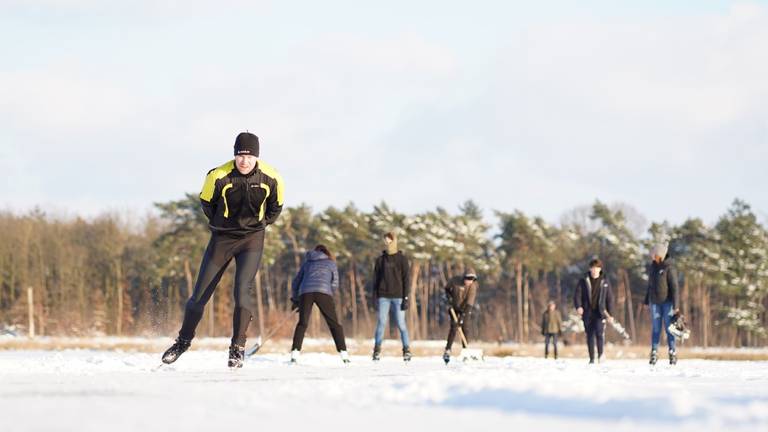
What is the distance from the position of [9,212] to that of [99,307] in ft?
42.9

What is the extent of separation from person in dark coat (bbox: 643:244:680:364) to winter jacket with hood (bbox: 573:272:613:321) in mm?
569

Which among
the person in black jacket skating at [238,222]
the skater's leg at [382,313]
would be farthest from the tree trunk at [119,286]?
the person in black jacket skating at [238,222]

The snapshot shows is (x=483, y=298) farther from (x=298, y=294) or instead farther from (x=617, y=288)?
(x=298, y=294)

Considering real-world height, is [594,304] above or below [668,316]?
above

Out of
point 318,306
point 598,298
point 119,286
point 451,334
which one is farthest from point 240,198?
point 119,286

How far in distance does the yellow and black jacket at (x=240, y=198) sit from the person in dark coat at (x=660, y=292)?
8065mm

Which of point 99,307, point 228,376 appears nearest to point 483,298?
point 99,307

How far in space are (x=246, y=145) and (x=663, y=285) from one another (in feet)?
28.4

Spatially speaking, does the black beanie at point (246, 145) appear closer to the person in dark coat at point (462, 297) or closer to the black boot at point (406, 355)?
the black boot at point (406, 355)

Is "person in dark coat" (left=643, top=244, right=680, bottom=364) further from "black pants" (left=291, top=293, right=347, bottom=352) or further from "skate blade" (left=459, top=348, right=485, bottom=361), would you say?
"black pants" (left=291, top=293, right=347, bottom=352)

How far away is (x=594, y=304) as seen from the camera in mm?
16047

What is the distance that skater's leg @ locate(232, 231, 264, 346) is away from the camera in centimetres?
977

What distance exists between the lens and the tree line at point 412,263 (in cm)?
5956

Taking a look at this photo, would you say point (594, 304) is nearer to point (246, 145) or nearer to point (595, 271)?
point (595, 271)
